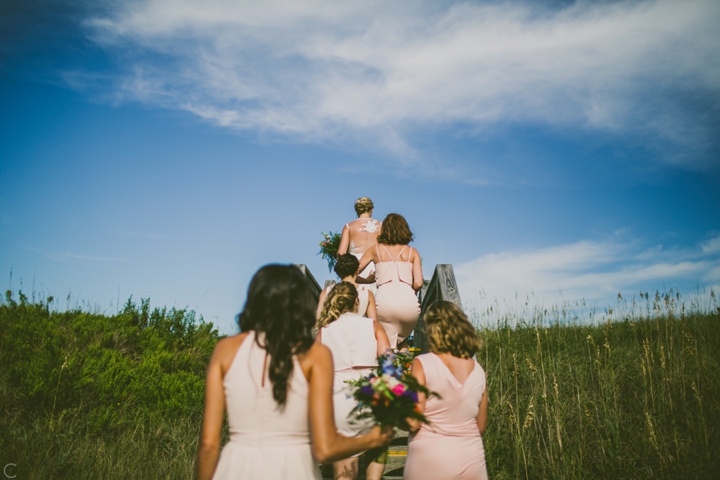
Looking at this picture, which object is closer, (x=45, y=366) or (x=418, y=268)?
(x=418, y=268)

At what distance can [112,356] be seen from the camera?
7.22m

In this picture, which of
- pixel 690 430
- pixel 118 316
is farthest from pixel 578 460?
pixel 118 316

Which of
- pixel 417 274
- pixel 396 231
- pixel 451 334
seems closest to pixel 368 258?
pixel 396 231

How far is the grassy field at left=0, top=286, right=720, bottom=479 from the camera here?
186 inches

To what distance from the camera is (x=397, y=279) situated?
499 cm

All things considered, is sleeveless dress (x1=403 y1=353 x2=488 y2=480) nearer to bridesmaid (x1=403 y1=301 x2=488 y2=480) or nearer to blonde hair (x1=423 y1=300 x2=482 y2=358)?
bridesmaid (x1=403 y1=301 x2=488 y2=480)

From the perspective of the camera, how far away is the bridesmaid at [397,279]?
4852mm

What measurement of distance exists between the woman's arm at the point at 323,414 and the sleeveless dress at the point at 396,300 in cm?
295

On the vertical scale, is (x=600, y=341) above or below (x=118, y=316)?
below

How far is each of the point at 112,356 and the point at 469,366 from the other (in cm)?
646

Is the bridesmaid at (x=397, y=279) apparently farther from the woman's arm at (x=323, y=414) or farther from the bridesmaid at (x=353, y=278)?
the woman's arm at (x=323, y=414)

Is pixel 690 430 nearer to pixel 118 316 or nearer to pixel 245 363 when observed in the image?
pixel 245 363

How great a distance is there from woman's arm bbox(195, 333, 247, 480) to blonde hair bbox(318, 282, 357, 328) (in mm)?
1786

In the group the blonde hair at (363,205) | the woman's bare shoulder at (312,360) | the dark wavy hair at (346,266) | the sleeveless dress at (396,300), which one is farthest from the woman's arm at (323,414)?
the blonde hair at (363,205)
